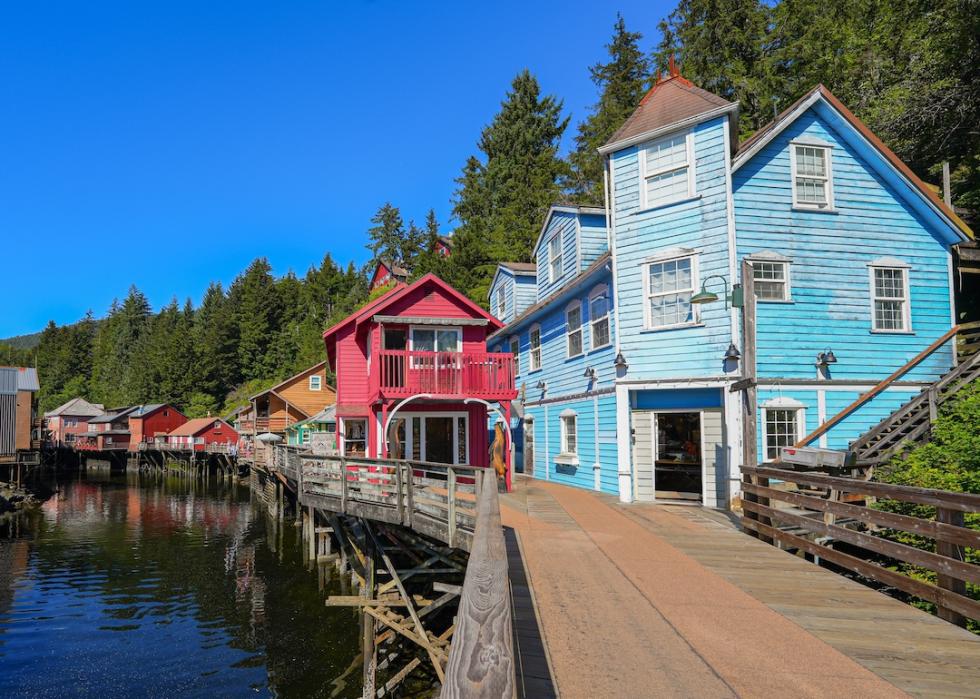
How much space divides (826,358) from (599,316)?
5.82m

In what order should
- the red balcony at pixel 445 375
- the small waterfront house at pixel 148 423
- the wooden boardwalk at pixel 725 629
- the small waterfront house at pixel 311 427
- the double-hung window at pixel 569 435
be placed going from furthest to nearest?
1. the small waterfront house at pixel 148 423
2. the small waterfront house at pixel 311 427
3. the double-hung window at pixel 569 435
4. the red balcony at pixel 445 375
5. the wooden boardwalk at pixel 725 629

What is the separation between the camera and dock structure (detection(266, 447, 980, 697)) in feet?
13.2

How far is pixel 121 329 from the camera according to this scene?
12262cm

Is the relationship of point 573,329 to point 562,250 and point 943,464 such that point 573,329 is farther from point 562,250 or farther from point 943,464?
point 943,464

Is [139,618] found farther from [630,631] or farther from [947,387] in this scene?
[947,387]

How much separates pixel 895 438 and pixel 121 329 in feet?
450

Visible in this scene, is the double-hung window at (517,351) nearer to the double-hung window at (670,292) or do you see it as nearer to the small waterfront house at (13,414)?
the double-hung window at (670,292)

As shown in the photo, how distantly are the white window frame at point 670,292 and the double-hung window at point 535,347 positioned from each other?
27.2 feet

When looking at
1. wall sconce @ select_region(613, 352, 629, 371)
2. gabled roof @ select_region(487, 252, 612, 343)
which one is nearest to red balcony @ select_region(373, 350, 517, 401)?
gabled roof @ select_region(487, 252, 612, 343)

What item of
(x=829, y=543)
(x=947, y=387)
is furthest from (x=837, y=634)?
(x=947, y=387)

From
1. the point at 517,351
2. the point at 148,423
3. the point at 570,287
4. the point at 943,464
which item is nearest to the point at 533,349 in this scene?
the point at 517,351

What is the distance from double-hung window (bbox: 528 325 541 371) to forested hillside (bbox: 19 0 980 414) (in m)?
11.0

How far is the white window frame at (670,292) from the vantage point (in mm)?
14672

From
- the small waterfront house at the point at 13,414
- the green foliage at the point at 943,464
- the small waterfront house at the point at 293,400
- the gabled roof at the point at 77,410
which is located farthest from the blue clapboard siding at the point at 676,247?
the gabled roof at the point at 77,410
